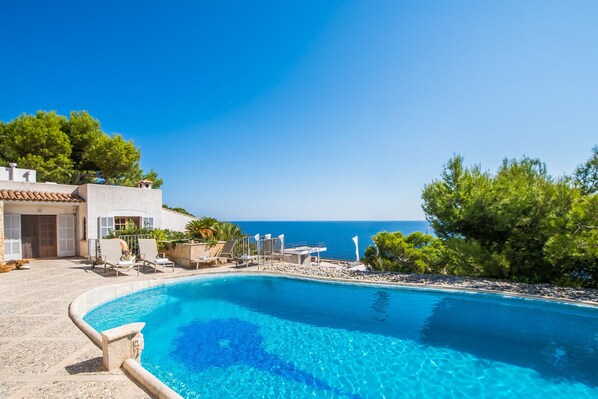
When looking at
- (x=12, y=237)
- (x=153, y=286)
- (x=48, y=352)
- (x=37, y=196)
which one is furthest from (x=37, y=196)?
(x=48, y=352)

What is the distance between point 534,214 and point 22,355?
14966 mm

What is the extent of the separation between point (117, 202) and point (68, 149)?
469 inches

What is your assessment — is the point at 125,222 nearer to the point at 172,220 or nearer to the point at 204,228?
the point at 172,220

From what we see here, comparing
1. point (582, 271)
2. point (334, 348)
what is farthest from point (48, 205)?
point (582, 271)

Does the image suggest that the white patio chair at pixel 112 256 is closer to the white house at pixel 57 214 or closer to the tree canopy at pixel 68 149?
the white house at pixel 57 214

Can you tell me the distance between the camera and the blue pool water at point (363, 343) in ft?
16.0

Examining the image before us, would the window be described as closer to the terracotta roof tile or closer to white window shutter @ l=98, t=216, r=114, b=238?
white window shutter @ l=98, t=216, r=114, b=238

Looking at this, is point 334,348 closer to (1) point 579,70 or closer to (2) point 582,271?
(2) point 582,271

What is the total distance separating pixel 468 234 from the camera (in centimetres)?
1220

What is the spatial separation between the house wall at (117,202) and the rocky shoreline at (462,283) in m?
8.46

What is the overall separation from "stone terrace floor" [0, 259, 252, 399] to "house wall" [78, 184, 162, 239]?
6.34m

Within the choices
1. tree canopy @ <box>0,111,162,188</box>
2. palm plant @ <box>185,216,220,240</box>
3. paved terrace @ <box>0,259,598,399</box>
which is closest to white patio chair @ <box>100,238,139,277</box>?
paved terrace @ <box>0,259,598,399</box>

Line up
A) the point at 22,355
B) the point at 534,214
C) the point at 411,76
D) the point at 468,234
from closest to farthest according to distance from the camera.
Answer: the point at 22,355 < the point at 534,214 < the point at 468,234 < the point at 411,76

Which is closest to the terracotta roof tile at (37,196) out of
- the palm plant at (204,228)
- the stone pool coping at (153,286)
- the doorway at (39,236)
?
the doorway at (39,236)
